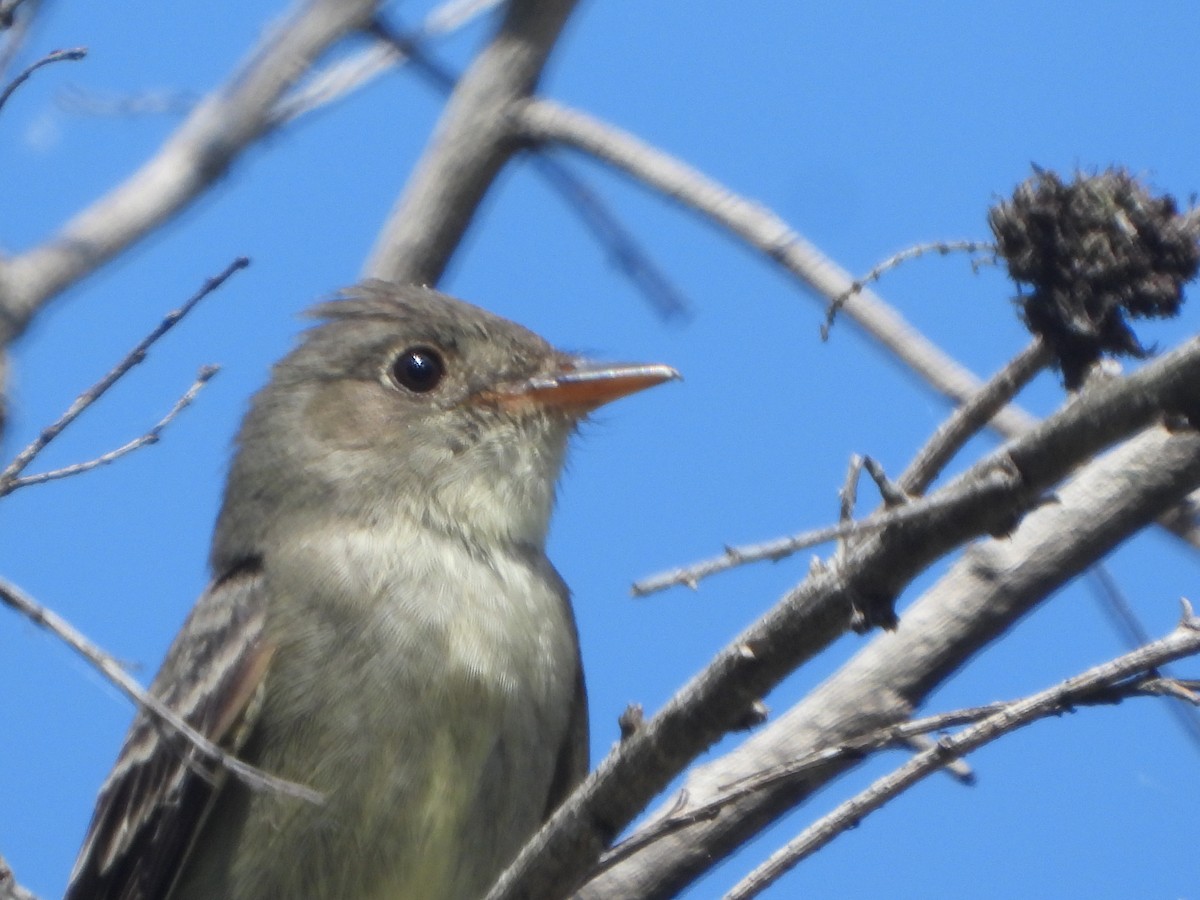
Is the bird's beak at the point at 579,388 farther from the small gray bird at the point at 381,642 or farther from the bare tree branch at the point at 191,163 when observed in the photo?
the bare tree branch at the point at 191,163

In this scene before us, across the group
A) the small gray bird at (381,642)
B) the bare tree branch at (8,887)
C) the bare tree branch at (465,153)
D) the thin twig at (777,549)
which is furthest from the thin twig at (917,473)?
the bare tree branch at (465,153)

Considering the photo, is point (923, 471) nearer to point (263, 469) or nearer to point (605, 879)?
point (605, 879)

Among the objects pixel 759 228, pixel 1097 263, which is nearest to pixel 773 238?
pixel 759 228

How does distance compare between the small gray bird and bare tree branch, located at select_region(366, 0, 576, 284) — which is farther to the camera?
bare tree branch, located at select_region(366, 0, 576, 284)

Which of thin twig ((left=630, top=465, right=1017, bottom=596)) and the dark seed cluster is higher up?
the dark seed cluster

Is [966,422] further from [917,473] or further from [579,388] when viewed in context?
[579,388]

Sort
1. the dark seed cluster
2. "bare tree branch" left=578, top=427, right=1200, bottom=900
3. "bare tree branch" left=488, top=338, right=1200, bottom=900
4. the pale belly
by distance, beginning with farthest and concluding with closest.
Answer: the pale belly < "bare tree branch" left=578, top=427, right=1200, bottom=900 < the dark seed cluster < "bare tree branch" left=488, top=338, right=1200, bottom=900

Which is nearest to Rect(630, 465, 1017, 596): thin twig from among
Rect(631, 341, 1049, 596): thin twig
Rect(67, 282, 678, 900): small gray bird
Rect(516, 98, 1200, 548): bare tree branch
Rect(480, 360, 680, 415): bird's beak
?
Rect(631, 341, 1049, 596): thin twig

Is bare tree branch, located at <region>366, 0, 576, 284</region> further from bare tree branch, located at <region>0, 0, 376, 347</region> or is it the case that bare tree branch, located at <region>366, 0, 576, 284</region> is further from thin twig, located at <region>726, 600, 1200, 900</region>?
thin twig, located at <region>726, 600, 1200, 900</region>
